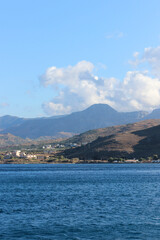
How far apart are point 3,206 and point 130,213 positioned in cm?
2462

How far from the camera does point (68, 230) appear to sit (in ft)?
158

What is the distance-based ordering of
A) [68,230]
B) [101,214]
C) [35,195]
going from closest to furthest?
1. [68,230]
2. [101,214]
3. [35,195]

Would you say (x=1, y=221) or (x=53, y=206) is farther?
(x=53, y=206)

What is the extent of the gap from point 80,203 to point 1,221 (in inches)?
792

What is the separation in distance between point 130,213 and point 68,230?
14089 mm

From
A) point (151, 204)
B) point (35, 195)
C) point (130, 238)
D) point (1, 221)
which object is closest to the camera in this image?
point (130, 238)

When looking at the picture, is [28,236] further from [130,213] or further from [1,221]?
[130,213]

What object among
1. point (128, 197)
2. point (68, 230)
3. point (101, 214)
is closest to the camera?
point (68, 230)

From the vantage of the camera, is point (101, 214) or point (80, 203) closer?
point (101, 214)

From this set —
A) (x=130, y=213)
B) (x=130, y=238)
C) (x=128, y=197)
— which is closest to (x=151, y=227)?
(x=130, y=238)

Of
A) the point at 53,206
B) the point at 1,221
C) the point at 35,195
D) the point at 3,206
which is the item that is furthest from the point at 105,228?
the point at 35,195

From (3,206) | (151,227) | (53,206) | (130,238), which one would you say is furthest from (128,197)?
(130,238)

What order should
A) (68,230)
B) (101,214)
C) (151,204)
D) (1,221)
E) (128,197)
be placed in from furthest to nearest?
(128,197) → (151,204) → (101,214) → (1,221) → (68,230)

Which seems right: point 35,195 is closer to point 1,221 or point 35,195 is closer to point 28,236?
point 1,221
